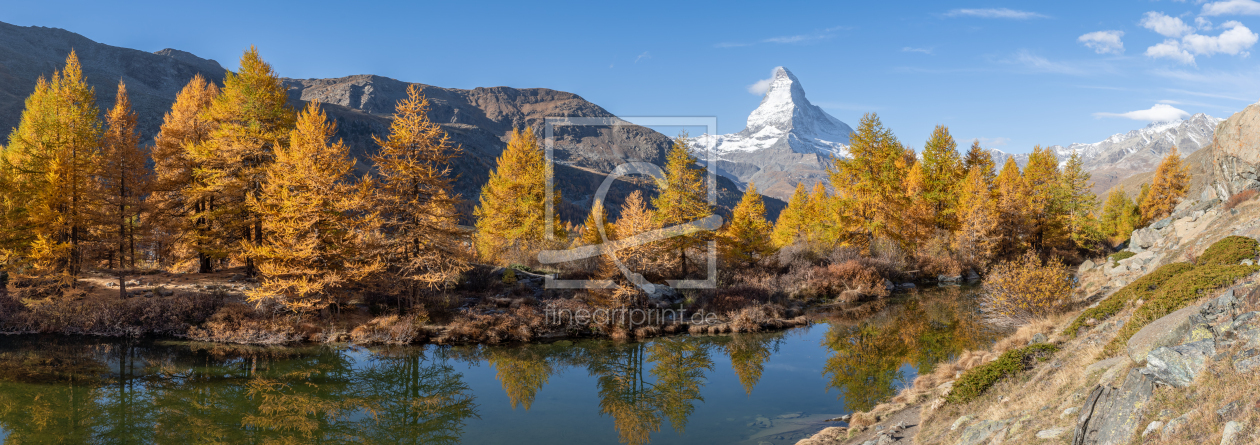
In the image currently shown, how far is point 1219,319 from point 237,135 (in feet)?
113

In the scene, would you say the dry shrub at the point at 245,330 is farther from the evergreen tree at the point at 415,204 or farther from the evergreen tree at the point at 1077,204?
the evergreen tree at the point at 1077,204

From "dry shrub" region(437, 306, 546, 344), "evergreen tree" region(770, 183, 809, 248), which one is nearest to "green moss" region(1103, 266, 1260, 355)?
"dry shrub" region(437, 306, 546, 344)

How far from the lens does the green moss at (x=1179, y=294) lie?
412 inches

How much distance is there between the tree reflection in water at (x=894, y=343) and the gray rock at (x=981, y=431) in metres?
6.56

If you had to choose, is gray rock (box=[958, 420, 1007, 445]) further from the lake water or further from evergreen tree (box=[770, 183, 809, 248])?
evergreen tree (box=[770, 183, 809, 248])

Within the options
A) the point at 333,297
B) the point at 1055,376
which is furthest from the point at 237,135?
the point at 1055,376

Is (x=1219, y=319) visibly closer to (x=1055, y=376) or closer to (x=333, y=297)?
(x=1055, y=376)

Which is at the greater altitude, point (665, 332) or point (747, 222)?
point (747, 222)

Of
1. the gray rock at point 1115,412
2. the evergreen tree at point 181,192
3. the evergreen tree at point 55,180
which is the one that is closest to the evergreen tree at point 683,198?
the evergreen tree at point 181,192

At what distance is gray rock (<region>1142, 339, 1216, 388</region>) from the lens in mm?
6703

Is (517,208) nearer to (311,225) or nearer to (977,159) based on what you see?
(311,225)

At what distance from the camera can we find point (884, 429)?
12.1 m

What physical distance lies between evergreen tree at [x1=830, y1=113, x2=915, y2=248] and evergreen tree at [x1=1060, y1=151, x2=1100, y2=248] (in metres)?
19.3

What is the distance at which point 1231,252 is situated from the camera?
16172 mm
